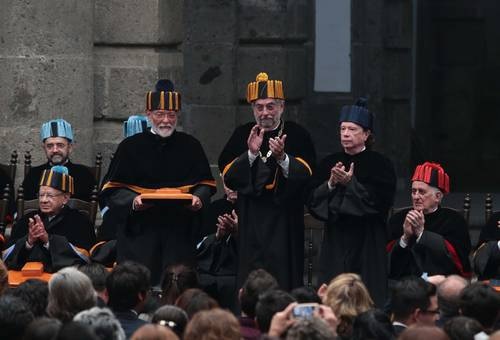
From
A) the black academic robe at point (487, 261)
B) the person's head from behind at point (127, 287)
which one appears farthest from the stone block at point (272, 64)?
the person's head from behind at point (127, 287)

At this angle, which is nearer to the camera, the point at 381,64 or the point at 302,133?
the point at 302,133

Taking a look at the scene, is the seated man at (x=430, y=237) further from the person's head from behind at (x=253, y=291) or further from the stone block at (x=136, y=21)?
the stone block at (x=136, y=21)

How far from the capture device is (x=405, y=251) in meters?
13.4

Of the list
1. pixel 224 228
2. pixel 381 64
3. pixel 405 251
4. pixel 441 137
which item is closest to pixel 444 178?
pixel 405 251

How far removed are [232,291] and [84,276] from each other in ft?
12.3

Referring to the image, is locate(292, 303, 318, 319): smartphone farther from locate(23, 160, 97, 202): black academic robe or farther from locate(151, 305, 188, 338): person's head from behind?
locate(23, 160, 97, 202): black academic robe

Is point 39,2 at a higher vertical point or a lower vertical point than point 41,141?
higher

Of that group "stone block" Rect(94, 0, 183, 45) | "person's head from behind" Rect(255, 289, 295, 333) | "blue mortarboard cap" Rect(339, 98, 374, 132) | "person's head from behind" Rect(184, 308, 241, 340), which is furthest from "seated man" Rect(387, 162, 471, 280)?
"person's head from behind" Rect(184, 308, 241, 340)

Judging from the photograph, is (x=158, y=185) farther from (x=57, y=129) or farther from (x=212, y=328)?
(x=212, y=328)

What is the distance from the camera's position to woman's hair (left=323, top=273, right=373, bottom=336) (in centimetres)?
1058

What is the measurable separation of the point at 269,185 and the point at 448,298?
9.05 ft

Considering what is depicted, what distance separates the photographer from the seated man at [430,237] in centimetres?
1324

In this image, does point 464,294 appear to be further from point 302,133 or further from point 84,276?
point 302,133

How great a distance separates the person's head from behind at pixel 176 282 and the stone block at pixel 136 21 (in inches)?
139
